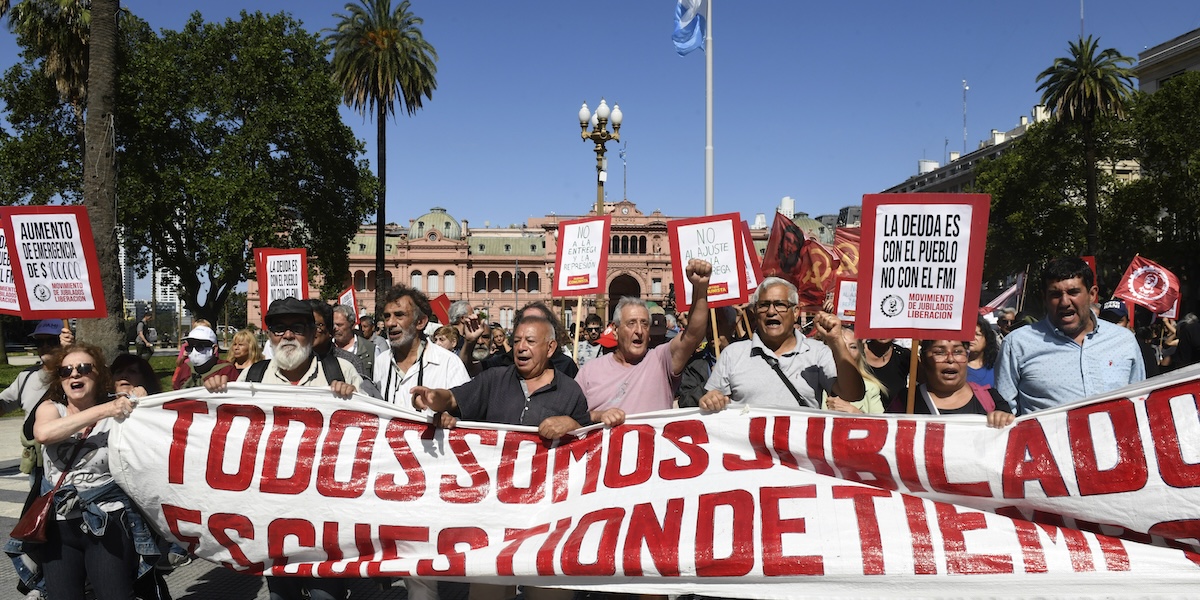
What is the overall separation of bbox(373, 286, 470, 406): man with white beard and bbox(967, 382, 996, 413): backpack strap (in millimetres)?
2776

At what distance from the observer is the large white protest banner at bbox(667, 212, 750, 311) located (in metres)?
6.68

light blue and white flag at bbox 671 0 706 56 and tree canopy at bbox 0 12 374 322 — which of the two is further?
tree canopy at bbox 0 12 374 322

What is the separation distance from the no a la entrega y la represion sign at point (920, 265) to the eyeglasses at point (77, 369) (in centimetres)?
364

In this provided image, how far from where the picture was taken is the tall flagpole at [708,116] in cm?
1386

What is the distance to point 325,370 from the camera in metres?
4.91

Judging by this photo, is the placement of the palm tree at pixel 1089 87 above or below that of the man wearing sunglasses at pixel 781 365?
above

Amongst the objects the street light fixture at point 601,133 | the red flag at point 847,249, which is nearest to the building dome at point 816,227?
the street light fixture at point 601,133

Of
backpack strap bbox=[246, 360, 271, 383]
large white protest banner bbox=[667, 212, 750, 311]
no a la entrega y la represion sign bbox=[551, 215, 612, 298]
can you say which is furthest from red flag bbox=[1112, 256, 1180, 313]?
backpack strap bbox=[246, 360, 271, 383]

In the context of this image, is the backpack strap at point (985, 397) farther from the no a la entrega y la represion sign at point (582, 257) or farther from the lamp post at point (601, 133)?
the lamp post at point (601, 133)

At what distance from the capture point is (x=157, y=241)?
1154 inches

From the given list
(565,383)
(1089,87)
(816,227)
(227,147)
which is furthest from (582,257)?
(816,227)

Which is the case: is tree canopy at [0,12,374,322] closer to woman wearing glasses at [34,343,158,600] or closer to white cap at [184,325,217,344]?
white cap at [184,325,217,344]

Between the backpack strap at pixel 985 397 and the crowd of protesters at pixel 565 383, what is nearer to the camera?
the crowd of protesters at pixel 565 383

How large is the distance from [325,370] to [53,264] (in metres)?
2.11
